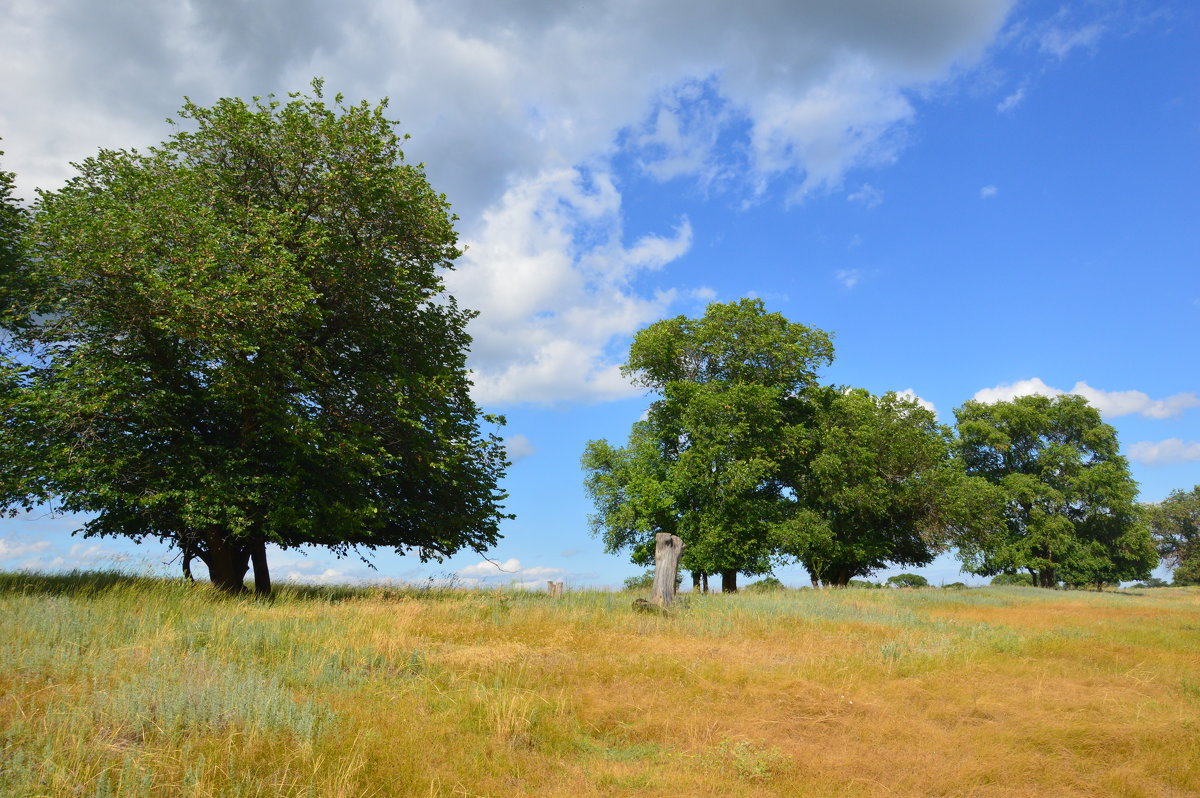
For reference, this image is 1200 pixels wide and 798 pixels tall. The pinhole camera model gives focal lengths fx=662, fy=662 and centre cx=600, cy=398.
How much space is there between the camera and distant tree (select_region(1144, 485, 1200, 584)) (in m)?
58.7

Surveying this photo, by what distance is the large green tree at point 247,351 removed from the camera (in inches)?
616

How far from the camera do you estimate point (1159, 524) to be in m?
59.5

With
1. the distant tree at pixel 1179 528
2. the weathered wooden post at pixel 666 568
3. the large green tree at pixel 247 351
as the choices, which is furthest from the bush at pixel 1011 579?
the large green tree at pixel 247 351

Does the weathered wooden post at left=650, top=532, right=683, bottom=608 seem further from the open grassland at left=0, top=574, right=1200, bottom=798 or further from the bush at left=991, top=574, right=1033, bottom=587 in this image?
the bush at left=991, top=574, right=1033, bottom=587

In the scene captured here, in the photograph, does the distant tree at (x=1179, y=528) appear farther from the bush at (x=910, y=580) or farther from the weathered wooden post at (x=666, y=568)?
the weathered wooden post at (x=666, y=568)

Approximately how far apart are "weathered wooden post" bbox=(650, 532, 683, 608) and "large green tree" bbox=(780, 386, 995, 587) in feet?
38.3

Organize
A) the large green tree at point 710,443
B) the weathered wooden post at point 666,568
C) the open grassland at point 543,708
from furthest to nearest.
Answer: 1. the large green tree at point 710,443
2. the weathered wooden post at point 666,568
3. the open grassland at point 543,708

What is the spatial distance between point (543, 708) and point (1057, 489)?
47959 mm

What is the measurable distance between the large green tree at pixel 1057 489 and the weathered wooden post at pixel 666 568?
27677 mm

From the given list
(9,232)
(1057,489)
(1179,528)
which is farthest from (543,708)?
(1179,528)

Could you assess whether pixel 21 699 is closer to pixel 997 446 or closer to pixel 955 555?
pixel 955 555

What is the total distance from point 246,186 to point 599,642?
15.9 metres

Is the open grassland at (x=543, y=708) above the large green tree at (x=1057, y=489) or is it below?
below

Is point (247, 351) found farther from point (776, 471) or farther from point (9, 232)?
point (776, 471)
